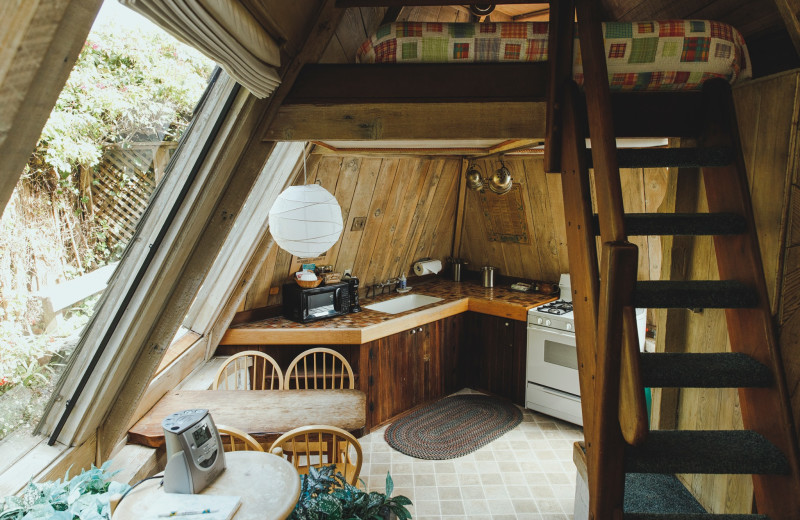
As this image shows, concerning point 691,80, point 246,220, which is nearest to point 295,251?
point 246,220

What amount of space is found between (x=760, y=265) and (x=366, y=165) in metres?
2.84

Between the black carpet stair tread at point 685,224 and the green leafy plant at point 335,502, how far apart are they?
1348mm

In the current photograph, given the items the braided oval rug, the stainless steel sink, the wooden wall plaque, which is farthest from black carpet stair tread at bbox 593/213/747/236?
the stainless steel sink

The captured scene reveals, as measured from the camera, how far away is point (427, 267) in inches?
202

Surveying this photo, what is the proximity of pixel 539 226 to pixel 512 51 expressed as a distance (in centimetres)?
286

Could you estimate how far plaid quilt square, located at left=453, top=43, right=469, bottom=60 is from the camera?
1.93 meters

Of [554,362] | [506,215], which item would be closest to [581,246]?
[554,362]

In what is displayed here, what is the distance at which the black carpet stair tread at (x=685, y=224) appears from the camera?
1.41 meters

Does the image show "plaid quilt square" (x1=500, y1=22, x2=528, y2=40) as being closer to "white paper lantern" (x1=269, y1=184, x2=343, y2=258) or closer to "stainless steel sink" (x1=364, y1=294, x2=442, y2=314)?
"white paper lantern" (x1=269, y1=184, x2=343, y2=258)

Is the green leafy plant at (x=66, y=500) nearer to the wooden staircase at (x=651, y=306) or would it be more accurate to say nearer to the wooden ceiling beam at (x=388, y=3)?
the wooden staircase at (x=651, y=306)

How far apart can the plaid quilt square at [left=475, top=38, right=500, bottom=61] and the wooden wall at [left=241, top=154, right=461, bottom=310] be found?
1.54 meters

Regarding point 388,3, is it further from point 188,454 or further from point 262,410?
point 262,410

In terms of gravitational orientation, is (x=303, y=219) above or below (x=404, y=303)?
above

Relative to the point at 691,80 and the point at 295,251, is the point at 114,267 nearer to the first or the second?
the point at 295,251
